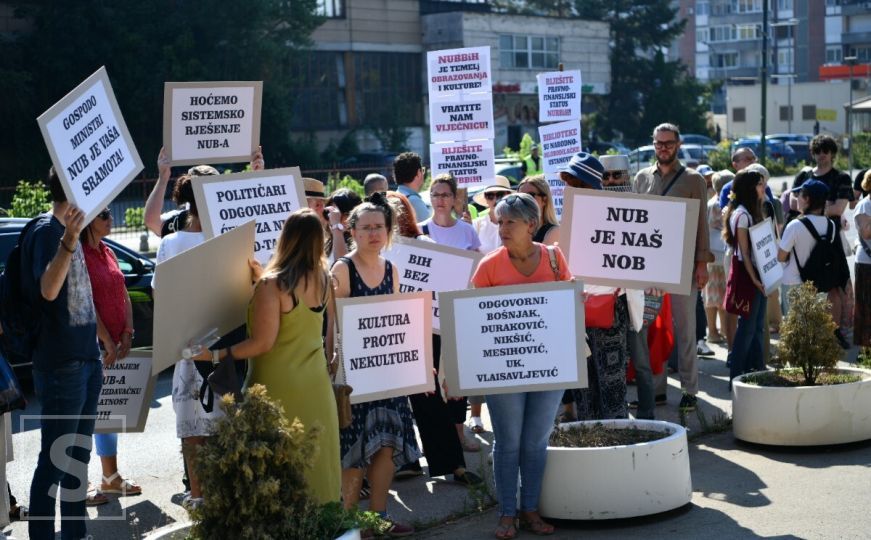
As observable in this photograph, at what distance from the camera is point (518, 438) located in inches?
245

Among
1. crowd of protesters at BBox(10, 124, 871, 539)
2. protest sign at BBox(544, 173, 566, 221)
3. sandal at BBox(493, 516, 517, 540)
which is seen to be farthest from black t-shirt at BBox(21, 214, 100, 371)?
protest sign at BBox(544, 173, 566, 221)

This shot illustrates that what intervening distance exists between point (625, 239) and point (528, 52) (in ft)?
209

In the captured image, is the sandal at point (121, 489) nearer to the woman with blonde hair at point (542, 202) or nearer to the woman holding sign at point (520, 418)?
the woman holding sign at point (520, 418)

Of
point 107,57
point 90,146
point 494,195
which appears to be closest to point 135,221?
point 494,195

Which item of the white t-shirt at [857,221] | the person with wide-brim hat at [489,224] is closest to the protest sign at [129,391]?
the person with wide-brim hat at [489,224]

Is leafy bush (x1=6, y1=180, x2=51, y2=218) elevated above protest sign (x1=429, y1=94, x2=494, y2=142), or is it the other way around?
protest sign (x1=429, y1=94, x2=494, y2=142)

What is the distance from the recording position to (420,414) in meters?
7.29

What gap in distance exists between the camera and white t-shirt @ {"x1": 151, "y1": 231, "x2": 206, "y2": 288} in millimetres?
6691

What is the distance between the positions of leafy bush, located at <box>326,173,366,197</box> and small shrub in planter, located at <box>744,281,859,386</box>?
17852mm

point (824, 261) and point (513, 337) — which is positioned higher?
point (513, 337)

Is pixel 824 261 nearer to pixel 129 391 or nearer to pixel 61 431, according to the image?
pixel 129 391

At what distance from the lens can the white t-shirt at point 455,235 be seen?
27.2 ft

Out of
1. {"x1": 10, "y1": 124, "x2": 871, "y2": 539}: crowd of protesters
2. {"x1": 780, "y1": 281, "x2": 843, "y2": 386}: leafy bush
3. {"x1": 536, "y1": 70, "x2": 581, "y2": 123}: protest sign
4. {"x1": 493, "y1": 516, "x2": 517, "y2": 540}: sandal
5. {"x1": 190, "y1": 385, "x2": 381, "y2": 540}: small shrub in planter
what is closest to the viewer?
{"x1": 190, "y1": 385, "x2": 381, "y2": 540}: small shrub in planter

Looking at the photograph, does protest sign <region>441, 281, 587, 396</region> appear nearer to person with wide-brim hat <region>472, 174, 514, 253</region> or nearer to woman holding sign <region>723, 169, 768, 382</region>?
person with wide-brim hat <region>472, 174, 514, 253</region>
